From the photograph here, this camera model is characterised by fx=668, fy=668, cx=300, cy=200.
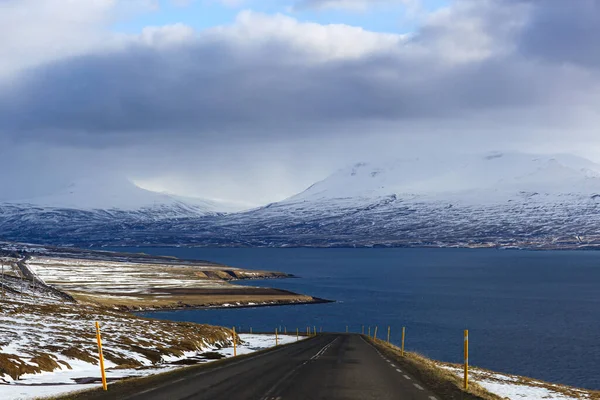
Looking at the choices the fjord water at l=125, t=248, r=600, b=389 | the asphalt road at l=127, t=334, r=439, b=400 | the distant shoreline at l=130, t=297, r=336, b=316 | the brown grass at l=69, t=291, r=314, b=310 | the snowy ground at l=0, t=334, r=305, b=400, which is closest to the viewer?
the asphalt road at l=127, t=334, r=439, b=400

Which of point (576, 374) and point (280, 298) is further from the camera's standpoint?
point (280, 298)

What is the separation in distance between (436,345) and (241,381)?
73.3m

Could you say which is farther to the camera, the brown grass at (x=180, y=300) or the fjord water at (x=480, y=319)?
the brown grass at (x=180, y=300)

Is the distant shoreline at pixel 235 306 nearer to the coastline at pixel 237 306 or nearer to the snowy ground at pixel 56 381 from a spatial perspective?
the coastline at pixel 237 306

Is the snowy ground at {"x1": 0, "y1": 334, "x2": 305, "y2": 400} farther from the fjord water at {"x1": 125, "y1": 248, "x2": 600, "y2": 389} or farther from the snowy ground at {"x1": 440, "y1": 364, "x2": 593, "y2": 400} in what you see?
the fjord water at {"x1": 125, "y1": 248, "x2": 600, "y2": 389}

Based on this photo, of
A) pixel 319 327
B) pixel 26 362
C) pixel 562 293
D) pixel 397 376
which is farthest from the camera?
pixel 562 293

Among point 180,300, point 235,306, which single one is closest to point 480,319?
point 235,306

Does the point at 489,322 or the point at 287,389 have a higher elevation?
the point at 287,389

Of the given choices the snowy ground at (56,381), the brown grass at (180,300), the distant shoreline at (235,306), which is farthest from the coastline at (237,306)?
the snowy ground at (56,381)

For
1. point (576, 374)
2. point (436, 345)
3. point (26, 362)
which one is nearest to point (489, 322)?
point (436, 345)

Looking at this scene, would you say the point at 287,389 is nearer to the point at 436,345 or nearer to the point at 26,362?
the point at 26,362

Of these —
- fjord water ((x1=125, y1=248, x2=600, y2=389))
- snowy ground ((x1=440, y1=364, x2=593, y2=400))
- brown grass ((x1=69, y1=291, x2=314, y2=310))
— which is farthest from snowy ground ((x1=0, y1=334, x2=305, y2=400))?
brown grass ((x1=69, y1=291, x2=314, y2=310))

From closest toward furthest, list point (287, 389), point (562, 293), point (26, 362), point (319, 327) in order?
1. point (287, 389)
2. point (26, 362)
3. point (319, 327)
4. point (562, 293)

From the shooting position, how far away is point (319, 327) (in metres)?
121
